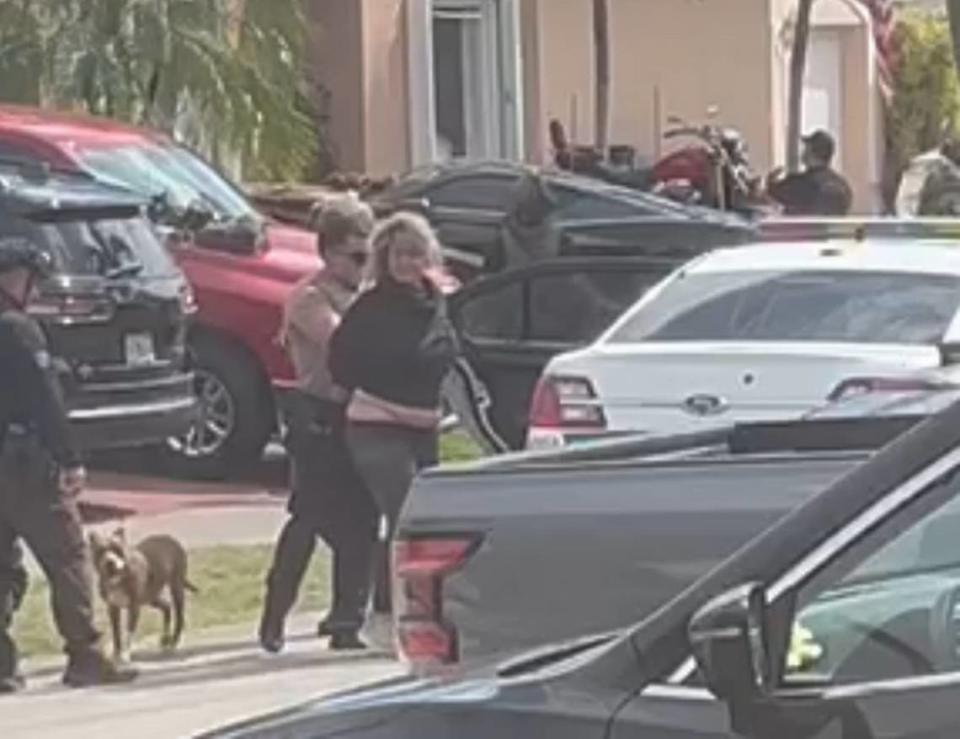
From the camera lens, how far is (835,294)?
11641 mm

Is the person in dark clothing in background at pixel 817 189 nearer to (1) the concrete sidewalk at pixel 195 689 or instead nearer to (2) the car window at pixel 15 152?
(2) the car window at pixel 15 152

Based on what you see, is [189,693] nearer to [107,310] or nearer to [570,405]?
[570,405]

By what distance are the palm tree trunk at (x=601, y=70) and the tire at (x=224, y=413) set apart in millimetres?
15013

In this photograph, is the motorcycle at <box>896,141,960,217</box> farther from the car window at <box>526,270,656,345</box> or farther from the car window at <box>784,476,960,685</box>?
the car window at <box>784,476,960,685</box>

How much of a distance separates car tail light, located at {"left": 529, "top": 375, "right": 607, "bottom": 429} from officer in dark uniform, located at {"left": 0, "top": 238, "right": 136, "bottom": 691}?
5.88 ft

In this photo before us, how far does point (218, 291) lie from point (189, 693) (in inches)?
239

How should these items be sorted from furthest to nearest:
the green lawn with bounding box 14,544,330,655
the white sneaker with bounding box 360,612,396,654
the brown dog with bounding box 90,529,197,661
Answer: the green lawn with bounding box 14,544,330,655 → the brown dog with bounding box 90,529,197,661 → the white sneaker with bounding box 360,612,396,654

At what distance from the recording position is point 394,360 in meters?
11.1

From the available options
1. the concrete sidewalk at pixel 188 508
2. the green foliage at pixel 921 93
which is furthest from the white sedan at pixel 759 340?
the green foliage at pixel 921 93

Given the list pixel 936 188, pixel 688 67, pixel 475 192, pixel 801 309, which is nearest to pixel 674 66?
pixel 688 67

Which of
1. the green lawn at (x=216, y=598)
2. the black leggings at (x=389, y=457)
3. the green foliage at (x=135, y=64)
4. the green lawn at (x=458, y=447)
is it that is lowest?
the green lawn at (x=216, y=598)

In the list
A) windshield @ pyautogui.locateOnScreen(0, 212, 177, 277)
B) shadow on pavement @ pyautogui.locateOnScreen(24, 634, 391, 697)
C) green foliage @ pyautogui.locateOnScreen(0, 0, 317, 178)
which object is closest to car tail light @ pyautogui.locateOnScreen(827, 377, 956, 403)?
A: shadow on pavement @ pyautogui.locateOnScreen(24, 634, 391, 697)

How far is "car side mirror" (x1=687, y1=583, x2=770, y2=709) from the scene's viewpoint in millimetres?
4070

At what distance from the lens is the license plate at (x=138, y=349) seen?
14.9m
